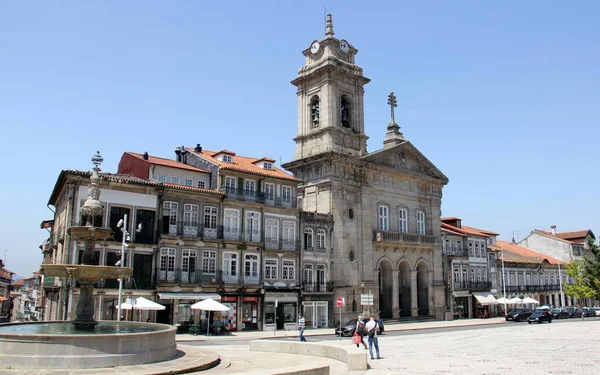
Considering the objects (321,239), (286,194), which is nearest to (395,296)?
(321,239)

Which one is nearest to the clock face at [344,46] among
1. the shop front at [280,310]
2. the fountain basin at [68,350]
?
the shop front at [280,310]

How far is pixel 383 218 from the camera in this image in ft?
163

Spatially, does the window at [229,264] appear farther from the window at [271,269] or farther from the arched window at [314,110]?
the arched window at [314,110]

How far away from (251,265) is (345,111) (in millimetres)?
18294

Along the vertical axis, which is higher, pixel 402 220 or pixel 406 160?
pixel 406 160

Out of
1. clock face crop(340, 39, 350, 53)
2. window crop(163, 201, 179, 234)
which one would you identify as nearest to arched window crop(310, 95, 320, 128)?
clock face crop(340, 39, 350, 53)

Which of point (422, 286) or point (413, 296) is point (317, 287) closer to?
point (413, 296)

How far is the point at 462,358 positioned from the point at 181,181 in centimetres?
2513

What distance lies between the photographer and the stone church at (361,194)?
45.8 metres

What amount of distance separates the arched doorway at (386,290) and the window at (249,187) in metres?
14.9

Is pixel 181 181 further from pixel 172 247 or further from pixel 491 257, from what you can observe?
pixel 491 257

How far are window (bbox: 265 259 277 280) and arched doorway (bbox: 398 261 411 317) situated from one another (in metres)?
15.4

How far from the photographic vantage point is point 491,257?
209 feet

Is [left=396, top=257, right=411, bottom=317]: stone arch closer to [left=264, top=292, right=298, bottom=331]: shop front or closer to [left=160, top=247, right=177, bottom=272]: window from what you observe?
[left=264, top=292, right=298, bottom=331]: shop front
